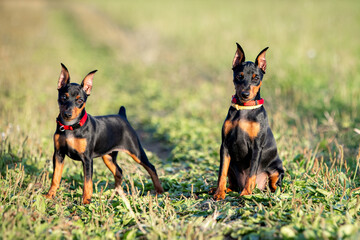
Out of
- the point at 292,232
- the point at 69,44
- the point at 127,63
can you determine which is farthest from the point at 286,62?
the point at 69,44

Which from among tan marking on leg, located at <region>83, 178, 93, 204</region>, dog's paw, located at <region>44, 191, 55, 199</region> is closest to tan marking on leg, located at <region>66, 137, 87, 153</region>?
tan marking on leg, located at <region>83, 178, 93, 204</region>

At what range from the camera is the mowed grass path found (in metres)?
3.24

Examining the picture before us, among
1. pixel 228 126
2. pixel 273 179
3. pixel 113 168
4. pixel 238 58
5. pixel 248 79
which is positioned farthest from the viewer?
pixel 113 168

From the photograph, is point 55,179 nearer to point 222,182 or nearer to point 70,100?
point 70,100

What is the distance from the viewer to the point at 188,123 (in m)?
7.04

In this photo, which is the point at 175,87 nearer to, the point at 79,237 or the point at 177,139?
the point at 177,139

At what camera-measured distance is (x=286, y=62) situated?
9.35 meters

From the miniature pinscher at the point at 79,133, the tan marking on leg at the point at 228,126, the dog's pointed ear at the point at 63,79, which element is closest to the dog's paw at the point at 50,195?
the miniature pinscher at the point at 79,133

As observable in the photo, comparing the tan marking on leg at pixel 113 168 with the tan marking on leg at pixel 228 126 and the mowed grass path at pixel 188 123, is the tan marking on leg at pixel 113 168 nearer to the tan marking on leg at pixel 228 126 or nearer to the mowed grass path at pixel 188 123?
the mowed grass path at pixel 188 123

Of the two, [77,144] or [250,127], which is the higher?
[250,127]

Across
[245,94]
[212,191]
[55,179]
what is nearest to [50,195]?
[55,179]

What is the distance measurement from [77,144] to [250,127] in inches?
68.3

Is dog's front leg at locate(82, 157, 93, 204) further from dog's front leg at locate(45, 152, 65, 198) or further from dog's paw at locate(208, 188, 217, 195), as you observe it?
dog's paw at locate(208, 188, 217, 195)

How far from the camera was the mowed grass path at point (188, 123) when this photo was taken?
3236mm
